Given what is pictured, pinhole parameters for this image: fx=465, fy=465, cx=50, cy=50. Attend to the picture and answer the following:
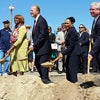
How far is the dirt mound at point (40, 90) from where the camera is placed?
24.8 ft

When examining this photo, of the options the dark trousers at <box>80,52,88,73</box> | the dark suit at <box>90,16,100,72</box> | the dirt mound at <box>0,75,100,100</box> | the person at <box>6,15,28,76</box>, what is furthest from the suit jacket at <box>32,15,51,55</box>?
the dark trousers at <box>80,52,88,73</box>

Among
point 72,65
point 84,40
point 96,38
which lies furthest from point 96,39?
point 84,40

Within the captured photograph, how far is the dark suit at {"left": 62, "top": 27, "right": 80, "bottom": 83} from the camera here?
927cm

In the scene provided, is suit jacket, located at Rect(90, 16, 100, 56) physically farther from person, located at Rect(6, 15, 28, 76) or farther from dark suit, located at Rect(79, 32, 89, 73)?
dark suit, located at Rect(79, 32, 89, 73)

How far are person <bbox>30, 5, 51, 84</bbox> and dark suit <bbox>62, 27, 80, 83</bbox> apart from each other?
0.41 m

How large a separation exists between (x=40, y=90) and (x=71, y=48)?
163 cm

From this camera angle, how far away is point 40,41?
891 centimetres

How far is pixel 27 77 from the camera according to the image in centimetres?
842

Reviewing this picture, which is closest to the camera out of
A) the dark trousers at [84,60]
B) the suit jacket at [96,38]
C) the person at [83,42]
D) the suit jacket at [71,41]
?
the suit jacket at [96,38]

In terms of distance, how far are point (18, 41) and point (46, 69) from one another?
1213mm

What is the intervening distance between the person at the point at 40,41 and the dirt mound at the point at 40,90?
0.71 m

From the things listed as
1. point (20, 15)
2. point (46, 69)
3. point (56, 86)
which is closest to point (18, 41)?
point (20, 15)

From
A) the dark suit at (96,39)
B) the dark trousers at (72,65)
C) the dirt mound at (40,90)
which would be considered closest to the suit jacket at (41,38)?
the dark trousers at (72,65)

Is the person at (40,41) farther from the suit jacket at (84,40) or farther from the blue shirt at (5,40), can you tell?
the suit jacket at (84,40)
